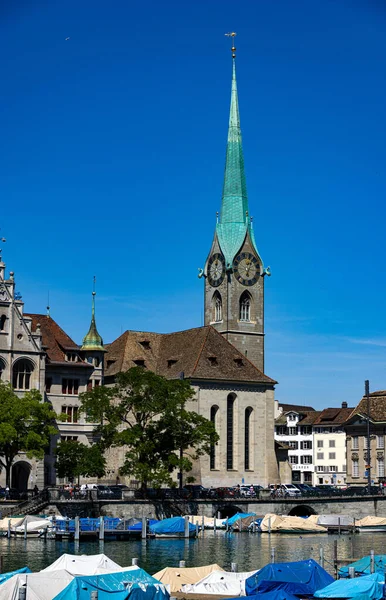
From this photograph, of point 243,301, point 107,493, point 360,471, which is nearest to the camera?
point 107,493

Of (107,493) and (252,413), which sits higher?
(252,413)

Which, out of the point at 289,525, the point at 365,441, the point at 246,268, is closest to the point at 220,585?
the point at 289,525

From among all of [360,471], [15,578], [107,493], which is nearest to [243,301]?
[360,471]

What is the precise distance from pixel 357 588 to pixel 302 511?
56.6 metres

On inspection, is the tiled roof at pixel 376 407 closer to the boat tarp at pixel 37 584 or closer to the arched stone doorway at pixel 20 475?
the arched stone doorway at pixel 20 475

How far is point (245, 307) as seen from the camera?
146m

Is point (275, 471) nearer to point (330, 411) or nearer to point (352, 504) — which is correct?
point (352, 504)

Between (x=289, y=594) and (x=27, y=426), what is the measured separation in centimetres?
4660

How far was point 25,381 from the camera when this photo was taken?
101 meters

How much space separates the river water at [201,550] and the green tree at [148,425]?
947 cm

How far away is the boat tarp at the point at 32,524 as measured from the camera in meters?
78.4

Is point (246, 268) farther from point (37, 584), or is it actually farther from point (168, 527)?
point (37, 584)

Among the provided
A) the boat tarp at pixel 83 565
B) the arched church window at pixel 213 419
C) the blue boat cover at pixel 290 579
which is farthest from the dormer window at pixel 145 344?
the boat tarp at pixel 83 565

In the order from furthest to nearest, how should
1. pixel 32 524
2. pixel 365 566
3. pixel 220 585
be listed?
1. pixel 32 524
2. pixel 365 566
3. pixel 220 585
